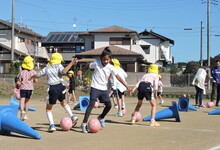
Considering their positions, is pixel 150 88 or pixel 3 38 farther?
pixel 3 38

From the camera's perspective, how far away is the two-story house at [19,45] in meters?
43.7

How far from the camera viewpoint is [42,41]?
5919cm

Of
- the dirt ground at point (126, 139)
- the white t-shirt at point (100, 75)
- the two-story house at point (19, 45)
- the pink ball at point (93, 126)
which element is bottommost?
the dirt ground at point (126, 139)

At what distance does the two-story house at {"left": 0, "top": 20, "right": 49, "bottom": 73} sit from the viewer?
43688 millimetres

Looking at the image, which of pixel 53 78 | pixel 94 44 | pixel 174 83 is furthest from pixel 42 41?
pixel 53 78

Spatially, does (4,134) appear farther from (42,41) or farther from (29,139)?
(42,41)

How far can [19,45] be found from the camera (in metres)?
46.7

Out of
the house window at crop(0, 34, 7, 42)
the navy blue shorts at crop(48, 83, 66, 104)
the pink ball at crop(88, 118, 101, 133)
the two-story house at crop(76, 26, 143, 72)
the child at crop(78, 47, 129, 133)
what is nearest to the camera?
the pink ball at crop(88, 118, 101, 133)

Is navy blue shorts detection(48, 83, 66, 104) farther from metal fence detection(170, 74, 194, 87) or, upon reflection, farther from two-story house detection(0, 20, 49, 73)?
metal fence detection(170, 74, 194, 87)

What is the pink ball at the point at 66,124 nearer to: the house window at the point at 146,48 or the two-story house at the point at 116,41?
the two-story house at the point at 116,41

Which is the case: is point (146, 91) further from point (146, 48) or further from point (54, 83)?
point (146, 48)

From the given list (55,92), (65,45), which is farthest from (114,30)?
(55,92)

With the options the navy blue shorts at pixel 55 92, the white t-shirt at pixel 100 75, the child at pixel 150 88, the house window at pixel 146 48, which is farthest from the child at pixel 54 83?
the house window at pixel 146 48

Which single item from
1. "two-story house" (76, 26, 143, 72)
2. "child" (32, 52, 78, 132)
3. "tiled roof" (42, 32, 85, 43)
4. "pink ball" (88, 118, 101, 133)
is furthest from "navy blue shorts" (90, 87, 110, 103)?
"tiled roof" (42, 32, 85, 43)
